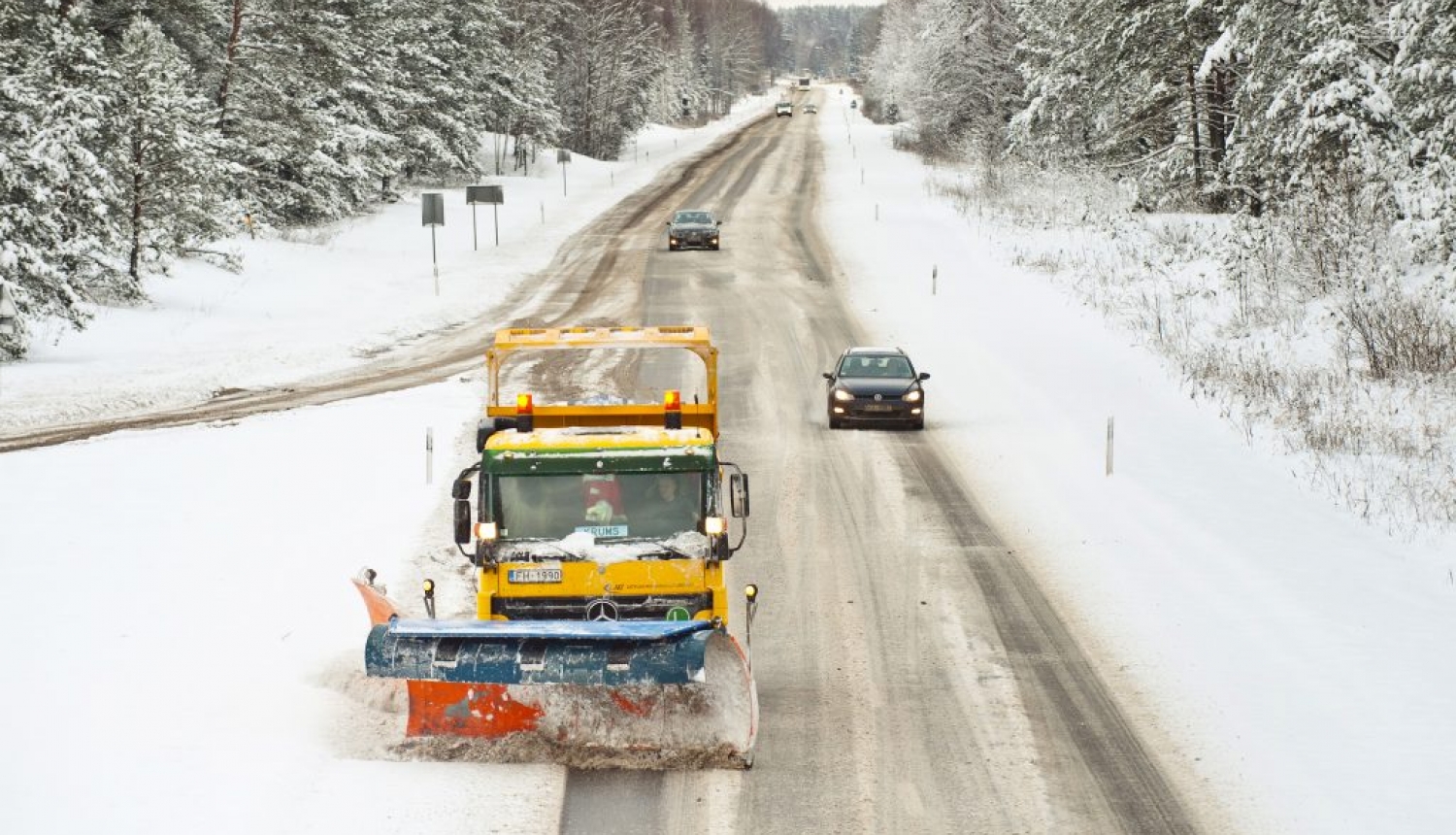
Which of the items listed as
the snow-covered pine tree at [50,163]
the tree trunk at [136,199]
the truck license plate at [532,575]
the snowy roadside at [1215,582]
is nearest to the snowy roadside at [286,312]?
the tree trunk at [136,199]

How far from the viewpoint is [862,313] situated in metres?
35.1

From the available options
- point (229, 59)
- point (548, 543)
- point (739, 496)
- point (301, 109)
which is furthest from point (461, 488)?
point (301, 109)

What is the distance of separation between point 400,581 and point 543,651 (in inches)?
212

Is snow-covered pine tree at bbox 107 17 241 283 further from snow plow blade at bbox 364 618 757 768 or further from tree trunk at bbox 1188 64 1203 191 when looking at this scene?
tree trunk at bbox 1188 64 1203 191

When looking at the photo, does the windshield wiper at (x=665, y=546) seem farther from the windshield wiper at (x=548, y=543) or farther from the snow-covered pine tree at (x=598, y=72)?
the snow-covered pine tree at (x=598, y=72)

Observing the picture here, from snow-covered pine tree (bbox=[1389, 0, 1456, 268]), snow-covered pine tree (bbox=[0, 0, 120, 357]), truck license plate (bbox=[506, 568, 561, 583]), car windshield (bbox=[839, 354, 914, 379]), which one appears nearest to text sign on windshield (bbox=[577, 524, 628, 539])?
truck license plate (bbox=[506, 568, 561, 583])

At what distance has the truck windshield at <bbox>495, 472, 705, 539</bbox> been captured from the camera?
10047 millimetres

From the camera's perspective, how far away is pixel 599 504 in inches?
396

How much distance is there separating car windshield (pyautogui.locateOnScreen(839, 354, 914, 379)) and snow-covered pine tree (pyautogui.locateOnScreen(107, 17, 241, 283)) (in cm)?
1579

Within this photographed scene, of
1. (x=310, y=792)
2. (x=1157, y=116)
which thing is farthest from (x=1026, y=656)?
(x=1157, y=116)

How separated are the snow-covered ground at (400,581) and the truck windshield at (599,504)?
1805 mm

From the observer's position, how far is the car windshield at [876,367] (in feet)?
77.2

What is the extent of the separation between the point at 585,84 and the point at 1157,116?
1931 inches

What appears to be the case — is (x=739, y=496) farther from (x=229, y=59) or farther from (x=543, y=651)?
(x=229, y=59)
